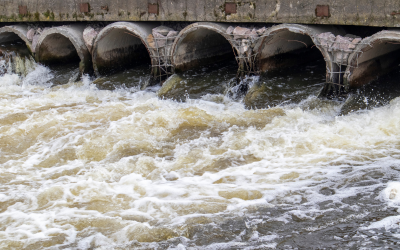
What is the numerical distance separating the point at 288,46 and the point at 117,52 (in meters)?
4.41

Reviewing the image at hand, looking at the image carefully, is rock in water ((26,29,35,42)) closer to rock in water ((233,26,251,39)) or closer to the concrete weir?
the concrete weir

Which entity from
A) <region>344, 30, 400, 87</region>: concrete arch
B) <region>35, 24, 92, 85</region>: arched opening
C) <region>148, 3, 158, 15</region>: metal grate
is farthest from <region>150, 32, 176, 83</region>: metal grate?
<region>344, 30, 400, 87</region>: concrete arch

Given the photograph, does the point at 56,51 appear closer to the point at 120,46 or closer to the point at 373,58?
the point at 120,46

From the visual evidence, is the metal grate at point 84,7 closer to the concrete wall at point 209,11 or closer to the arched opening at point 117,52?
the concrete wall at point 209,11

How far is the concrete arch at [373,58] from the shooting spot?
266 inches

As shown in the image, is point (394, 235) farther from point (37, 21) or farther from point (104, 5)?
point (37, 21)

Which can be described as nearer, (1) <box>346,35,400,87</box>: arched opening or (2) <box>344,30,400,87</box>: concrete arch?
(2) <box>344,30,400,87</box>: concrete arch

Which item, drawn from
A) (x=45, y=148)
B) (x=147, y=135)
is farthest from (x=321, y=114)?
(x=45, y=148)

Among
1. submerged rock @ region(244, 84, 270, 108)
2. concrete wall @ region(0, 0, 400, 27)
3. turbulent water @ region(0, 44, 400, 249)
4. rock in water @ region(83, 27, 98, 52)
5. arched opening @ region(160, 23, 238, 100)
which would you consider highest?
concrete wall @ region(0, 0, 400, 27)

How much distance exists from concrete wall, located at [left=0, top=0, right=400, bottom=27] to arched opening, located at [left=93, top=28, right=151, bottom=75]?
22.8 inches

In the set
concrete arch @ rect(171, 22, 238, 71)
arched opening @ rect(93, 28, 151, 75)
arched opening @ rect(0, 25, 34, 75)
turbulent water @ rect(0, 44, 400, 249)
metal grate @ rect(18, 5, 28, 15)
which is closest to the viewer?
turbulent water @ rect(0, 44, 400, 249)

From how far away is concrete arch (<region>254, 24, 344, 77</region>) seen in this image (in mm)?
7465

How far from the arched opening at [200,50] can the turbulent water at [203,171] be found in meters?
0.88

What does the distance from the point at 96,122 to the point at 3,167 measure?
1990mm
